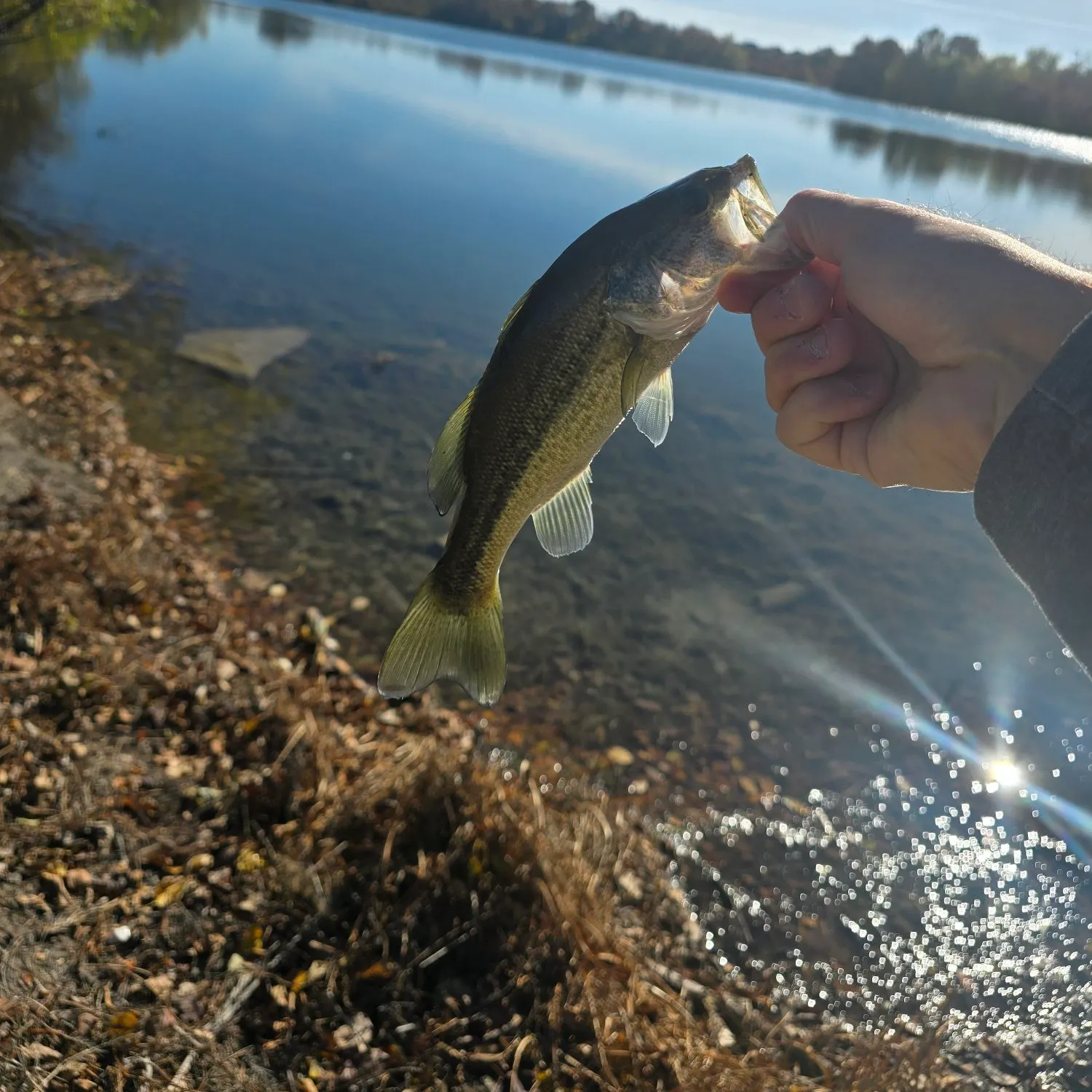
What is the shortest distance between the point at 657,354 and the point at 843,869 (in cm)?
467

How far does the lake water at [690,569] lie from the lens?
595 centimetres

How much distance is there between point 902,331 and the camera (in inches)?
109

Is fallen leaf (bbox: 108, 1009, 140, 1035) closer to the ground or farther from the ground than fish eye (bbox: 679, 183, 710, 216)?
closer to the ground

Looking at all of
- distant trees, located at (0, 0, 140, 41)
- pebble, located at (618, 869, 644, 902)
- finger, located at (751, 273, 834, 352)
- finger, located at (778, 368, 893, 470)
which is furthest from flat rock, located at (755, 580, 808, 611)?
distant trees, located at (0, 0, 140, 41)

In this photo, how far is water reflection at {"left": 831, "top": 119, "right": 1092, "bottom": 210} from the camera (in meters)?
33.6

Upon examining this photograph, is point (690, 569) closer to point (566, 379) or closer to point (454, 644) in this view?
point (454, 644)

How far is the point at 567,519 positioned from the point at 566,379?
0.59 meters

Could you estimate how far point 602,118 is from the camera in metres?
37.3

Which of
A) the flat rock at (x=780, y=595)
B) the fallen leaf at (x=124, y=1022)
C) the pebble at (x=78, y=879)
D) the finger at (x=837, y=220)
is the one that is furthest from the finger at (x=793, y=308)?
the flat rock at (x=780, y=595)

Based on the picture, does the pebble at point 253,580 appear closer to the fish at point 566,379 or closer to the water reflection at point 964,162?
the fish at point 566,379

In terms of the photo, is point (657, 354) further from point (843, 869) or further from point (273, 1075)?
point (843, 869)

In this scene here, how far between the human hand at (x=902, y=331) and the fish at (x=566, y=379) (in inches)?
6.3

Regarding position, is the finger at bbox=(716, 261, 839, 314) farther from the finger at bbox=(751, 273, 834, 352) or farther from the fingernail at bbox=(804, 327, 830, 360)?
the fingernail at bbox=(804, 327, 830, 360)

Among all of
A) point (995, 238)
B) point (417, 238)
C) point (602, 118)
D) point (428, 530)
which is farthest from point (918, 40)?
point (995, 238)
